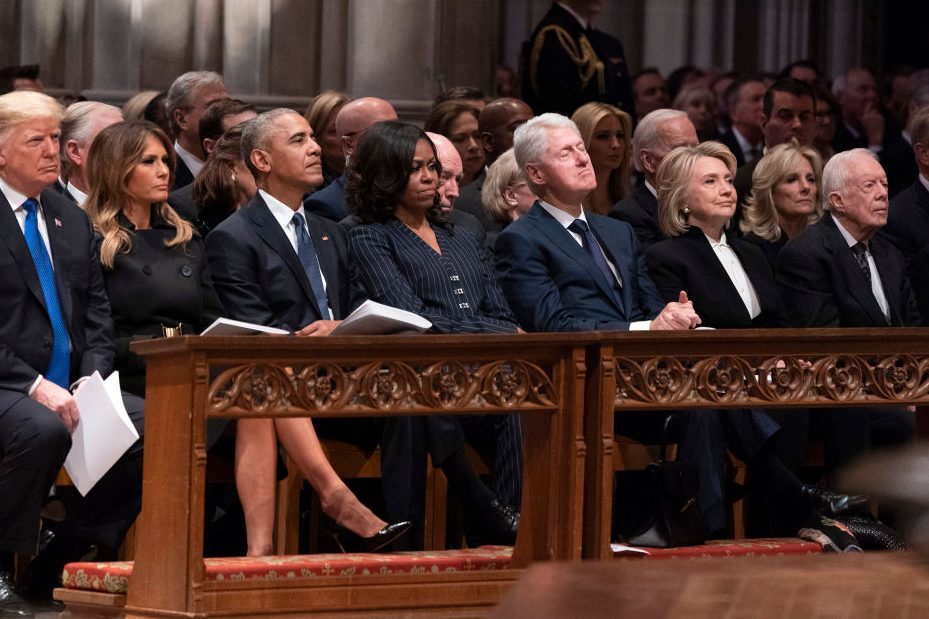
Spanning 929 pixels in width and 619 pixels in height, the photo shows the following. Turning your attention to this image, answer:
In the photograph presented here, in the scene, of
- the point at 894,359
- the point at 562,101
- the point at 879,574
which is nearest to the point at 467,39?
the point at 562,101

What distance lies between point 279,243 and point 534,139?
1.13 metres

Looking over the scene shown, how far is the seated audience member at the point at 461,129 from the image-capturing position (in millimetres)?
8102

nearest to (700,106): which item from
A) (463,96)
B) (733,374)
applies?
(463,96)

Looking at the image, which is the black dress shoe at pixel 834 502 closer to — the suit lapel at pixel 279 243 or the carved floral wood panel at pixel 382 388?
the carved floral wood panel at pixel 382 388

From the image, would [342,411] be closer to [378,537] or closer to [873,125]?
[378,537]

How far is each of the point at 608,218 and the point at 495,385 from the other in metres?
1.86

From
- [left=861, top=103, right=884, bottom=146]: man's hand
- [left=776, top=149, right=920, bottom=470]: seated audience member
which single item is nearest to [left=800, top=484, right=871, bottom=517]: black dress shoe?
[left=776, top=149, right=920, bottom=470]: seated audience member

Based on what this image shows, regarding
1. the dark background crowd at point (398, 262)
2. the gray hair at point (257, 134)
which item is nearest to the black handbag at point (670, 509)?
the dark background crowd at point (398, 262)

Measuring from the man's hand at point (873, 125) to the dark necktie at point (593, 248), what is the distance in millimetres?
4831

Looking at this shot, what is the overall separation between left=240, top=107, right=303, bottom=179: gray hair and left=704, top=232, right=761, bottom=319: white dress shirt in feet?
5.70

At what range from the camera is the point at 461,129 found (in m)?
8.12

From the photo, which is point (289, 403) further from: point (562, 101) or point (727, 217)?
point (562, 101)

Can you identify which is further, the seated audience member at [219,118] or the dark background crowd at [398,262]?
the seated audience member at [219,118]

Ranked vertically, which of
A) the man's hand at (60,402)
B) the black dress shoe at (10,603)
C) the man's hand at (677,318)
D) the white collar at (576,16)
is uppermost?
the white collar at (576,16)
